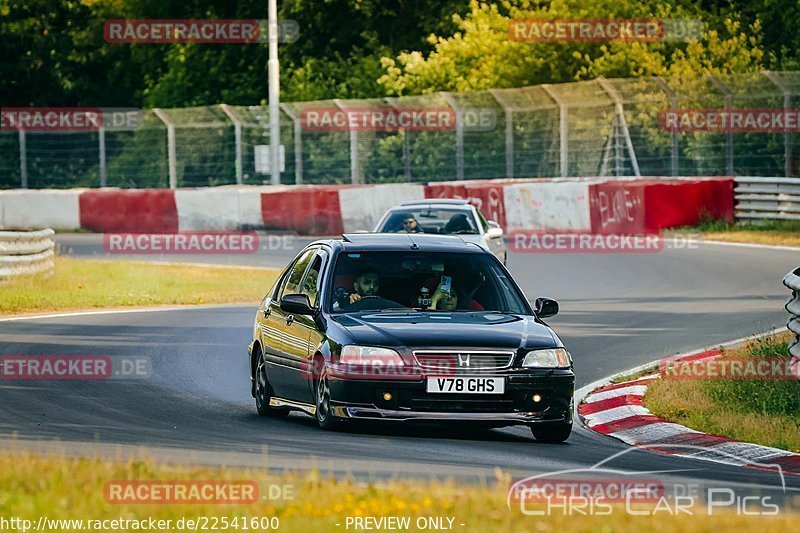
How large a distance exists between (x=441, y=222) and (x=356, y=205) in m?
12.8

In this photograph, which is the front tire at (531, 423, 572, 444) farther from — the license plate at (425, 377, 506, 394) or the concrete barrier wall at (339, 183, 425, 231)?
the concrete barrier wall at (339, 183, 425, 231)

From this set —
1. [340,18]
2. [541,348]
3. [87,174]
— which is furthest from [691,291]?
[340,18]

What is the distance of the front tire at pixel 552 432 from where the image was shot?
1115cm

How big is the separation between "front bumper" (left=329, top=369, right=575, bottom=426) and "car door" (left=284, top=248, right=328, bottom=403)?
68 centimetres

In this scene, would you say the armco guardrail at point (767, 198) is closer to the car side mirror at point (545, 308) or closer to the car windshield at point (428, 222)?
the car windshield at point (428, 222)

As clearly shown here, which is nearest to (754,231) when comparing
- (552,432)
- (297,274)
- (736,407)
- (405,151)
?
(405,151)

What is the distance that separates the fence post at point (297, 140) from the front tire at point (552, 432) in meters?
29.8

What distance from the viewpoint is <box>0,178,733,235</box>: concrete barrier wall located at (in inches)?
1307

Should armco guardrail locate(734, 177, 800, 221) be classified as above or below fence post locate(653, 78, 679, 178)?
below

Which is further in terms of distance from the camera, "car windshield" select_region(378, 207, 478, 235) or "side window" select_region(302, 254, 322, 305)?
"car windshield" select_region(378, 207, 478, 235)

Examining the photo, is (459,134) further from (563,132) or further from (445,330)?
(445,330)

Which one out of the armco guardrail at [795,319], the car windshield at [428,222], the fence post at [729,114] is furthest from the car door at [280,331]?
the fence post at [729,114]

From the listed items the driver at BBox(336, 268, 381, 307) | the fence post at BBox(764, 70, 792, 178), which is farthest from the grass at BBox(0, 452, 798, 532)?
the fence post at BBox(764, 70, 792, 178)

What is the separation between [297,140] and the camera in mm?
41062
